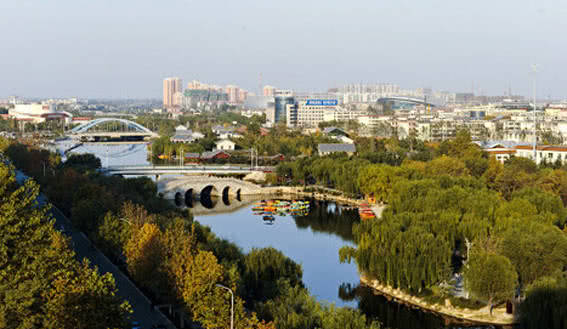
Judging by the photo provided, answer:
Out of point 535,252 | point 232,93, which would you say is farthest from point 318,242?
point 232,93

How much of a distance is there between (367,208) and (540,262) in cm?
1299

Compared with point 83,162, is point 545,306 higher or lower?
lower

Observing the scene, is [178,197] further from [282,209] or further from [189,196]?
[282,209]

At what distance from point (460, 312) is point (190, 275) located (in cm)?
620

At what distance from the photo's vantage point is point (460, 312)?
48.3ft

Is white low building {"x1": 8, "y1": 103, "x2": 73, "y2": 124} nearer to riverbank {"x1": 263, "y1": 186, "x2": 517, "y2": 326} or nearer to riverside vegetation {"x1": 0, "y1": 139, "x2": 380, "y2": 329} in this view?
riverside vegetation {"x1": 0, "y1": 139, "x2": 380, "y2": 329}

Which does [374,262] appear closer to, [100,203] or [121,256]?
[121,256]

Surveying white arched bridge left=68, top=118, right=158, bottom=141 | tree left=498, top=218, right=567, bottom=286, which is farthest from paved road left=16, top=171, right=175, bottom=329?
white arched bridge left=68, top=118, right=158, bottom=141

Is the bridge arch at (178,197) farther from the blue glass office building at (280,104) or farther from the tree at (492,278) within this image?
the blue glass office building at (280,104)

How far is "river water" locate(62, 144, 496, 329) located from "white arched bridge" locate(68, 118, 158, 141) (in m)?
40.7

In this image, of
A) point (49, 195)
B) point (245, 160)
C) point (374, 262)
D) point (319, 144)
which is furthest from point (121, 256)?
point (319, 144)

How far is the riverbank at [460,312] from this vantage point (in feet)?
47.1

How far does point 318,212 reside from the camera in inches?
1132

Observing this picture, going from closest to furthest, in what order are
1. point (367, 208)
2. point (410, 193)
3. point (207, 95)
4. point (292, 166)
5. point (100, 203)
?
point (100, 203) → point (410, 193) → point (367, 208) → point (292, 166) → point (207, 95)
